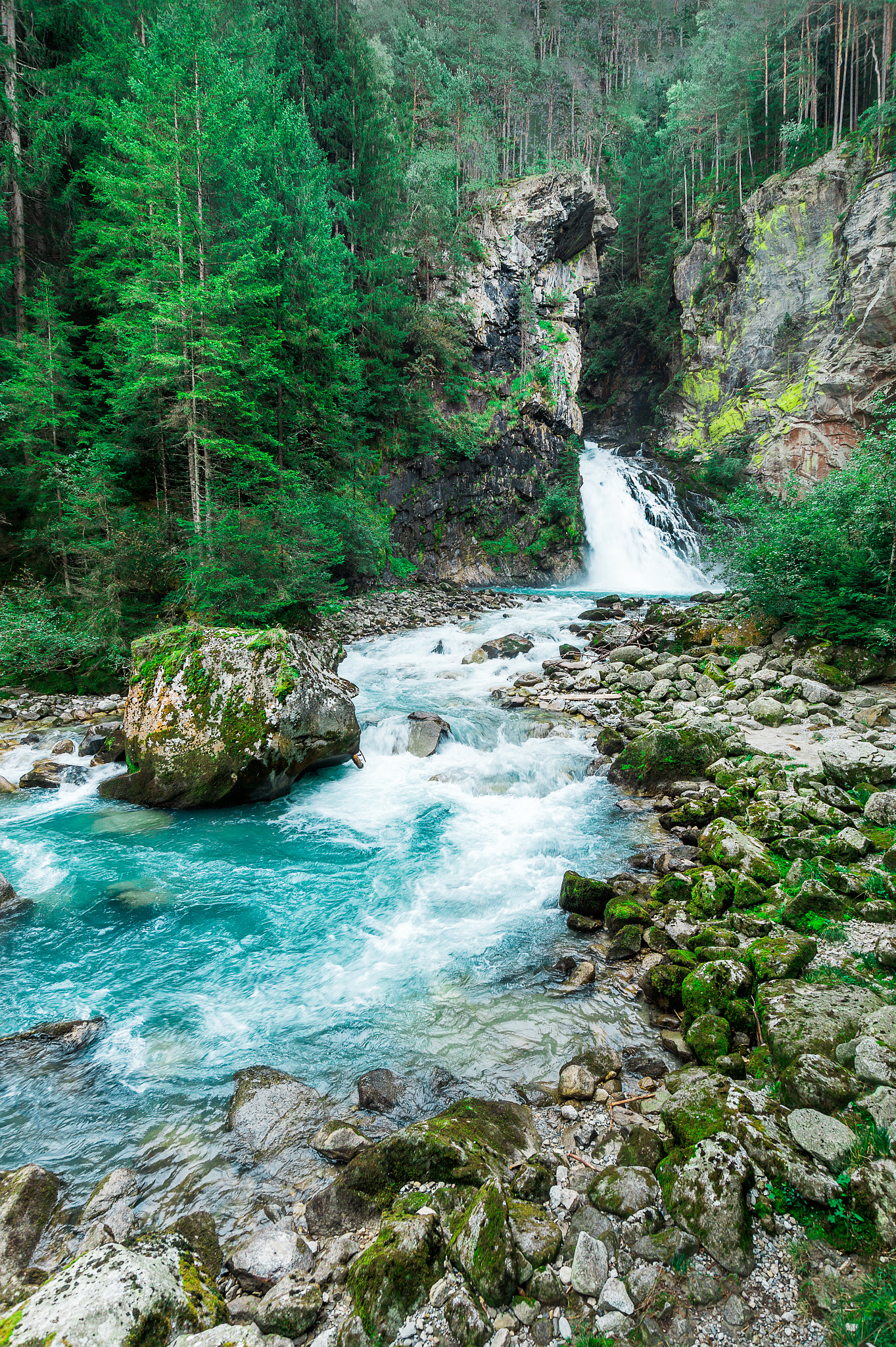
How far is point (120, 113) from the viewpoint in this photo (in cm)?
1103

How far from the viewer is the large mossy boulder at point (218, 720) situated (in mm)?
7352

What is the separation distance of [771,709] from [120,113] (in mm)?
16531

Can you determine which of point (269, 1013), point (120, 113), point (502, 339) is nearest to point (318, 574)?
point (120, 113)

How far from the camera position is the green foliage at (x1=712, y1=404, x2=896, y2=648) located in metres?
8.67

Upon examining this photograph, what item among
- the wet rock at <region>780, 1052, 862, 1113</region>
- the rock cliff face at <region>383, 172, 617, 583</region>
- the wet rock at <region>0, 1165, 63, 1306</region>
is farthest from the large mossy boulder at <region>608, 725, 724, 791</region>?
the rock cliff face at <region>383, 172, 617, 583</region>

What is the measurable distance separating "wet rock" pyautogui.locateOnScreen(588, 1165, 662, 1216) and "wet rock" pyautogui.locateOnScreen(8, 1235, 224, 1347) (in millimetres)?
1632

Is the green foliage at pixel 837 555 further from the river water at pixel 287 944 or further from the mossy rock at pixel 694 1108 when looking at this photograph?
the mossy rock at pixel 694 1108

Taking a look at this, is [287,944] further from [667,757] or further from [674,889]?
[667,757]

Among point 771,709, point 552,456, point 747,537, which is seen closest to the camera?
point 771,709

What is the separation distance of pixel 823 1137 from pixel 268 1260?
2.55 meters

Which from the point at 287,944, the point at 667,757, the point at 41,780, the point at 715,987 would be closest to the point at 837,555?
the point at 667,757

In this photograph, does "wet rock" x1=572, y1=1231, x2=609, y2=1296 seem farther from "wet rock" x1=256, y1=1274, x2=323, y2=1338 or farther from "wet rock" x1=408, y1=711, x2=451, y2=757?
"wet rock" x1=408, y1=711, x2=451, y2=757

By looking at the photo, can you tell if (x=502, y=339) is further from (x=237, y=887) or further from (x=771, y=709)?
(x=237, y=887)

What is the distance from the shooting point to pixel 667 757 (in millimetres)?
7562
